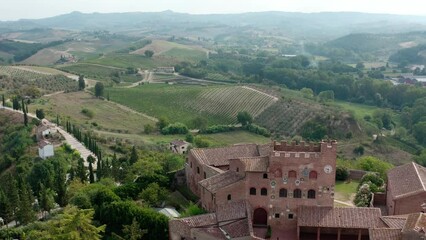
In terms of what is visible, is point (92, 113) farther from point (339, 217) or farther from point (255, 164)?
point (339, 217)

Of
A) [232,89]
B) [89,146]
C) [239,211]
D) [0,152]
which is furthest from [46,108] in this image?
[239,211]

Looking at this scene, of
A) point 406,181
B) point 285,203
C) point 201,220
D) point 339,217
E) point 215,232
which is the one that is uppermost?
point 406,181

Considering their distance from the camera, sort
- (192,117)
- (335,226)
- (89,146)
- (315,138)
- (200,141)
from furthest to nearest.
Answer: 1. (192,117)
2. (315,138)
3. (200,141)
4. (89,146)
5. (335,226)

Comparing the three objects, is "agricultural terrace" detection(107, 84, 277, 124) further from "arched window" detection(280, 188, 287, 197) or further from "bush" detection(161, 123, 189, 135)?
"arched window" detection(280, 188, 287, 197)

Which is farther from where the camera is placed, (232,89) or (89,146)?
(232,89)

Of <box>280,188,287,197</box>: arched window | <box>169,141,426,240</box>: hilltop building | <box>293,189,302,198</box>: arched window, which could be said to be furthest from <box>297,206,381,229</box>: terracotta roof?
<box>280,188,287,197</box>: arched window

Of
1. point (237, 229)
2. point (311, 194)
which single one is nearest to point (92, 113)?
point (237, 229)

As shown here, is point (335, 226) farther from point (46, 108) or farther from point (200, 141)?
point (46, 108)
